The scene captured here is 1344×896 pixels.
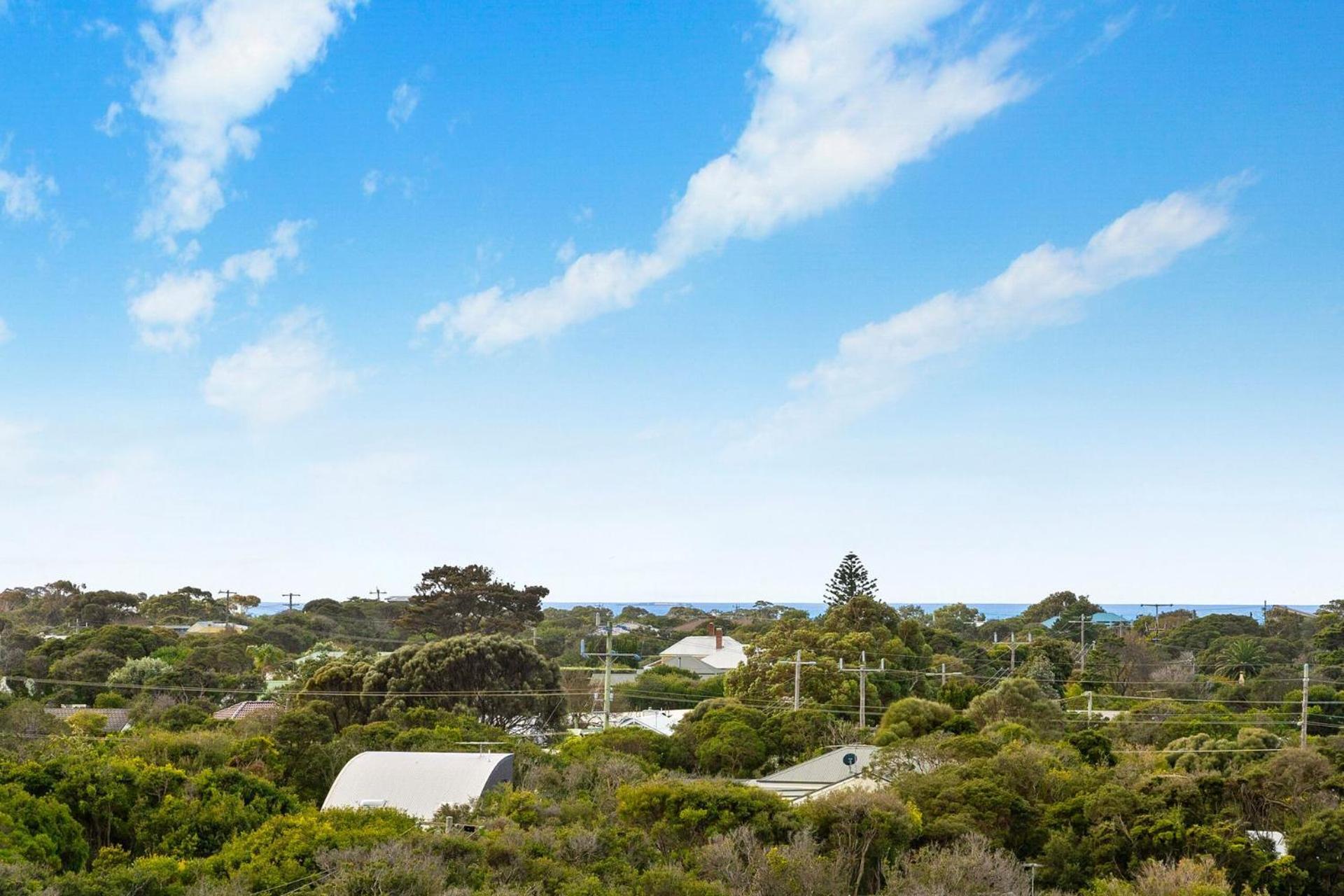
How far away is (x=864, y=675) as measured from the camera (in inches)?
1468

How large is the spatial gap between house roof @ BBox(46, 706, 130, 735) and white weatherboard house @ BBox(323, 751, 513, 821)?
15.3m

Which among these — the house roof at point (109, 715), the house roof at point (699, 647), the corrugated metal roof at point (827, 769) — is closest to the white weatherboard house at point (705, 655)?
the house roof at point (699, 647)

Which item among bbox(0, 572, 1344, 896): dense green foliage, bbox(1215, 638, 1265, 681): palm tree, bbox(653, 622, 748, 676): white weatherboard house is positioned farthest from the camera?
bbox(653, 622, 748, 676): white weatherboard house

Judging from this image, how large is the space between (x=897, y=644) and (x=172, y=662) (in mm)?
30352

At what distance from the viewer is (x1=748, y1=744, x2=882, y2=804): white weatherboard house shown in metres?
24.8

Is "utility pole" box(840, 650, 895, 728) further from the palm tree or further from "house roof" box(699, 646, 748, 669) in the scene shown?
"house roof" box(699, 646, 748, 669)

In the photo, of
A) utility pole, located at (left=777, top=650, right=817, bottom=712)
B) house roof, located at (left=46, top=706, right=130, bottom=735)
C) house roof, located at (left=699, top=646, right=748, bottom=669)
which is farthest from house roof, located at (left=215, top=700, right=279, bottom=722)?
house roof, located at (left=699, top=646, right=748, bottom=669)

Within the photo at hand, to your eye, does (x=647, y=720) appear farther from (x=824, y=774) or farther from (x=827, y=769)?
(x=824, y=774)

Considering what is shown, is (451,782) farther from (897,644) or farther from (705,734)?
(897,644)

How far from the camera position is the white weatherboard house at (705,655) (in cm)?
6219

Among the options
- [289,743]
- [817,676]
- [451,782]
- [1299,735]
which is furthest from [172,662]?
[1299,735]

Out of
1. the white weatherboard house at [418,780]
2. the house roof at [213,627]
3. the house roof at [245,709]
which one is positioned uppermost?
the house roof at [213,627]

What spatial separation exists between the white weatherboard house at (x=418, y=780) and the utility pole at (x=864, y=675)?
14.8 m

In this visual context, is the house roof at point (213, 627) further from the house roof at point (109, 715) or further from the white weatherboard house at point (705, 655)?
the house roof at point (109, 715)
